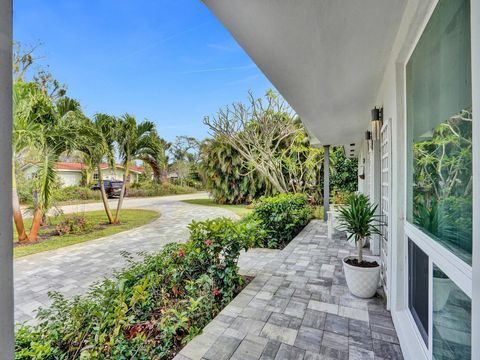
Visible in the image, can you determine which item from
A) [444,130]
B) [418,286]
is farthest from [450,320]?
[444,130]

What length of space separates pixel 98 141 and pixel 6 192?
8431mm

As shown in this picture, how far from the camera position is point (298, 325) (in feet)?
7.95

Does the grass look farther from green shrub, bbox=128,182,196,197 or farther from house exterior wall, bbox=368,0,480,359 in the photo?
green shrub, bbox=128,182,196,197

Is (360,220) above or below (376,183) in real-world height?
below

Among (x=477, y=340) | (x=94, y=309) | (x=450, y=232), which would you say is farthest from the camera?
(x=94, y=309)

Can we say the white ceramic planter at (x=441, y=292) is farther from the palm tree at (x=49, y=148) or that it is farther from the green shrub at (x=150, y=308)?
the palm tree at (x=49, y=148)

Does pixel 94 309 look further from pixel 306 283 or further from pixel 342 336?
pixel 306 283

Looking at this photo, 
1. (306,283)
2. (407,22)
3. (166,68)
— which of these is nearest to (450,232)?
(407,22)

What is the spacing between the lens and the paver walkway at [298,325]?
2.03 meters

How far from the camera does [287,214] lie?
6.24 meters

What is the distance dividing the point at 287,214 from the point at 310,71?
421 cm

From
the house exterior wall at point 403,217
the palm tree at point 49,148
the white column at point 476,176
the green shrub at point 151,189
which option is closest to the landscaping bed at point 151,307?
the house exterior wall at point 403,217

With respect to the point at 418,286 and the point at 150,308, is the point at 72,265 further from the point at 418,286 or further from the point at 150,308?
the point at 418,286

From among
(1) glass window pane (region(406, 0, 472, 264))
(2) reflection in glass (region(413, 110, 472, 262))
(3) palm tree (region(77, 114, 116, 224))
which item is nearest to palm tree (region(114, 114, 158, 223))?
(3) palm tree (region(77, 114, 116, 224))
